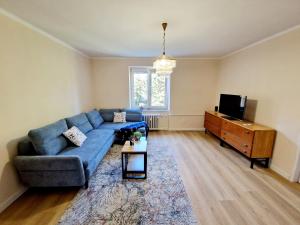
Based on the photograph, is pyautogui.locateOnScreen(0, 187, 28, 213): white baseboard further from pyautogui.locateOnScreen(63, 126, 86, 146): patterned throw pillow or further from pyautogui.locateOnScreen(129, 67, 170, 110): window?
pyautogui.locateOnScreen(129, 67, 170, 110): window

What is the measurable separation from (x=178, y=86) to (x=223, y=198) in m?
3.75

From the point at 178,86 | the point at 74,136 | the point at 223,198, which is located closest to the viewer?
the point at 223,198

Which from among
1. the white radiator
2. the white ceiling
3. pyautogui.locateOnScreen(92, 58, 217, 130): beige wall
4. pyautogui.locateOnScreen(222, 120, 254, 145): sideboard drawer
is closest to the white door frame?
pyautogui.locateOnScreen(222, 120, 254, 145): sideboard drawer

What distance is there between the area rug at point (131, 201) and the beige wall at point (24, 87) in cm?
101

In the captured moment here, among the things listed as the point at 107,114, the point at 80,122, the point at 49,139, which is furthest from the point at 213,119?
the point at 49,139

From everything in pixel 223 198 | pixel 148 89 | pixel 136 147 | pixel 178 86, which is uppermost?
pixel 178 86

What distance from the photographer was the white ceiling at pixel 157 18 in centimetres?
182

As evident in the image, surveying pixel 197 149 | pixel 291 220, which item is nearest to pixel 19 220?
pixel 291 220

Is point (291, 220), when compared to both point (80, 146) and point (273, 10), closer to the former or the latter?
point (273, 10)

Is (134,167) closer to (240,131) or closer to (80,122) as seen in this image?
(80,122)

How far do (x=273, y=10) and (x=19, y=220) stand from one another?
392 cm

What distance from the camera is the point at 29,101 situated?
8.11ft

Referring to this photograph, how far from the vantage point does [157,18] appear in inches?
86.1

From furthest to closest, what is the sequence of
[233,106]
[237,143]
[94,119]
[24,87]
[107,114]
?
[107,114]
[94,119]
[233,106]
[237,143]
[24,87]
